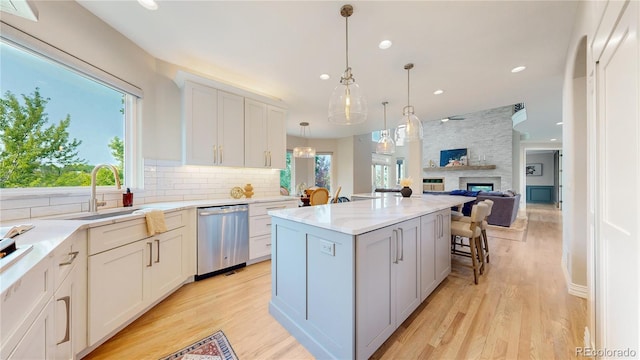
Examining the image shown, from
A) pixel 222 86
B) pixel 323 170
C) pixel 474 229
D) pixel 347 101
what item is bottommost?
pixel 474 229

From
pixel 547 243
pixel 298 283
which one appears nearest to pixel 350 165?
pixel 547 243

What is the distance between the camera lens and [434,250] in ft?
7.15

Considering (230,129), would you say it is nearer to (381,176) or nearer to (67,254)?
(67,254)

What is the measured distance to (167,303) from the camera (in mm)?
2102

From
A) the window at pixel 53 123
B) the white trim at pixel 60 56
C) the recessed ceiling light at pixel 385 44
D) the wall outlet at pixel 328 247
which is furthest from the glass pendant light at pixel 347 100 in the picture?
the window at pixel 53 123

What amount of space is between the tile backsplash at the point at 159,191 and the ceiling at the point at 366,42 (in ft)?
4.44

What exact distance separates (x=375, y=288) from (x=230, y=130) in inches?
108

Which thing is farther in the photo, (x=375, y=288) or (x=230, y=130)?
(x=230, y=130)

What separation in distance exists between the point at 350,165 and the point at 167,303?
623 centimetres

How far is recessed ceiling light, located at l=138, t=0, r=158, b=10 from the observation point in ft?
5.89

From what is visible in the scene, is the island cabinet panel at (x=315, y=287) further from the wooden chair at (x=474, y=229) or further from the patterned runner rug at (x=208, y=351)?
the wooden chair at (x=474, y=229)

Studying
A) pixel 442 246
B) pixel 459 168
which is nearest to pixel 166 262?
pixel 442 246

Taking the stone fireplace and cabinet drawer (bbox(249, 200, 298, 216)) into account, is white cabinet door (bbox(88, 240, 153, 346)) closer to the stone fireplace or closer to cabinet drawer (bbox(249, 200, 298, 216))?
cabinet drawer (bbox(249, 200, 298, 216))

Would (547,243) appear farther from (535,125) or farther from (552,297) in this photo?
(535,125)
